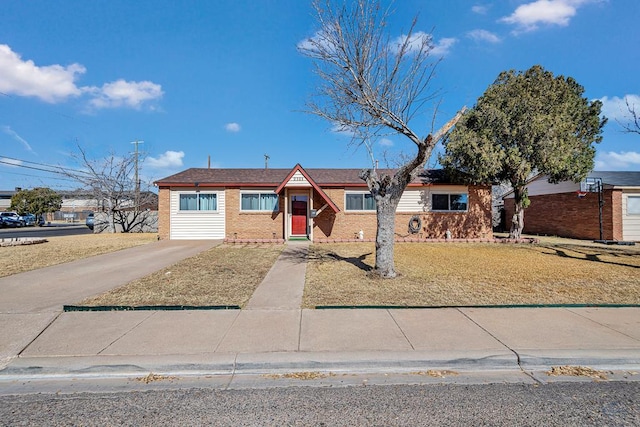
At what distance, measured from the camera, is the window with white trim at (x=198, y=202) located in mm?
17188

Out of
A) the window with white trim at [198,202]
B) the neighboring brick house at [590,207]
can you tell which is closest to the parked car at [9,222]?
the window with white trim at [198,202]

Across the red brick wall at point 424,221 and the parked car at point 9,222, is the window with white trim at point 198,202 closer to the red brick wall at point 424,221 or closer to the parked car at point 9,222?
the red brick wall at point 424,221

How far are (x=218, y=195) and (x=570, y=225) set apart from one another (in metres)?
20.2

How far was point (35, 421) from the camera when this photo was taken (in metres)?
2.88

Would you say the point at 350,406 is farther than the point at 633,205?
No

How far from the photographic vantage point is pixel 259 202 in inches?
679

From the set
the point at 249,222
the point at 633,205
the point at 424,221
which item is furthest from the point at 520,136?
the point at 249,222

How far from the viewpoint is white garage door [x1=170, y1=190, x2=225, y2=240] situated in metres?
17.1

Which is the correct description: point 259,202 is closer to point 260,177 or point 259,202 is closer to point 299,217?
point 260,177

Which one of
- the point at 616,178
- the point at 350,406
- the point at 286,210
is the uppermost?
the point at 616,178

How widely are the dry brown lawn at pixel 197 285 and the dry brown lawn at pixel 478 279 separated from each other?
1.45 metres

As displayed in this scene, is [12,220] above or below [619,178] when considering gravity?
below

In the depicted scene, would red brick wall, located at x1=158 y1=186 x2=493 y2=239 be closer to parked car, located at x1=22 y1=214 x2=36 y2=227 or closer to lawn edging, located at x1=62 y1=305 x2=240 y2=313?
lawn edging, located at x1=62 y1=305 x2=240 y2=313

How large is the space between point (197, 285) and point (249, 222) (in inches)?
390
